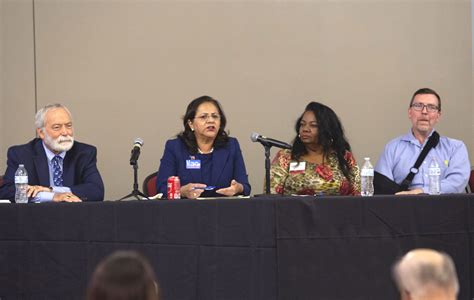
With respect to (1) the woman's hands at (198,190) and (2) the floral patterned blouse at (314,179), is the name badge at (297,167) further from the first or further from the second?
(1) the woman's hands at (198,190)

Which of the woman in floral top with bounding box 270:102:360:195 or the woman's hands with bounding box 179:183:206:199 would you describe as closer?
the woman's hands with bounding box 179:183:206:199

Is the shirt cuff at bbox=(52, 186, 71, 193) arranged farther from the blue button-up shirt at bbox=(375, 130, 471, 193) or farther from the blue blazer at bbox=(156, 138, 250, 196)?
the blue button-up shirt at bbox=(375, 130, 471, 193)

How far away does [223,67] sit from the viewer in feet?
22.1

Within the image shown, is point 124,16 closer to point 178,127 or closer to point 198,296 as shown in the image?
point 178,127

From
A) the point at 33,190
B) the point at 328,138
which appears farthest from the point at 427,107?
the point at 33,190

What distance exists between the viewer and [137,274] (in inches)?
67.9

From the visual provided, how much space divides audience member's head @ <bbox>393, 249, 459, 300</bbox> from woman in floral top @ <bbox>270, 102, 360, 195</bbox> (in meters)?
3.08

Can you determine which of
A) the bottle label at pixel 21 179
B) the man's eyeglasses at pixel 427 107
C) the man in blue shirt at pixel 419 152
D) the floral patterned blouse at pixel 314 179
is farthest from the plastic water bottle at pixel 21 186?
the man's eyeglasses at pixel 427 107

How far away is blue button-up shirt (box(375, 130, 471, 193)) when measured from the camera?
5.30 m

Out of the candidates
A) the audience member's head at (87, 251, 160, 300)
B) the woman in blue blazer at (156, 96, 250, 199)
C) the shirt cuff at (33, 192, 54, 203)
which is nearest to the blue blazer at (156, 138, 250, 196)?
the woman in blue blazer at (156, 96, 250, 199)

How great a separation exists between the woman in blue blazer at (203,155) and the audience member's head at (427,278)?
2988 millimetres

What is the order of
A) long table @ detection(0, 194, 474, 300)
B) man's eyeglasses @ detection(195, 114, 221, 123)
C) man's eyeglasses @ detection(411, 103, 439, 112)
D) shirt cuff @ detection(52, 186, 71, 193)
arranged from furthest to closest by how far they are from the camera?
man's eyeglasses @ detection(411, 103, 439, 112) → man's eyeglasses @ detection(195, 114, 221, 123) → shirt cuff @ detection(52, 186, 71, 193) → long table @ detection(0, 194, 474, 300)

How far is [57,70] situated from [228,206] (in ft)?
10.1

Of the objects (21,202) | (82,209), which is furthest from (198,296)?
(21,202)
